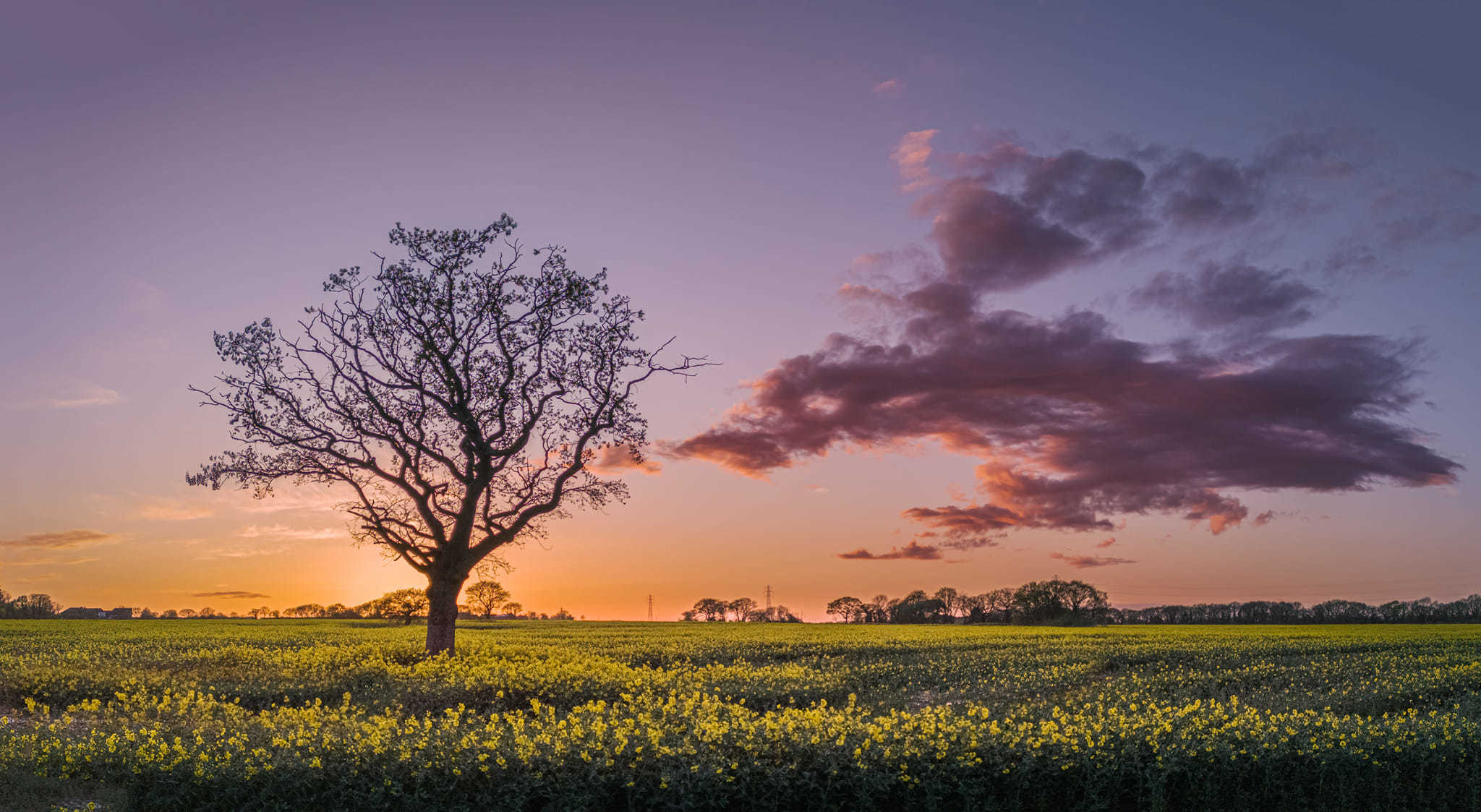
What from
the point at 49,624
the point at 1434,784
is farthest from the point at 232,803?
the point at 49,624

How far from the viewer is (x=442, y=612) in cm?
2494

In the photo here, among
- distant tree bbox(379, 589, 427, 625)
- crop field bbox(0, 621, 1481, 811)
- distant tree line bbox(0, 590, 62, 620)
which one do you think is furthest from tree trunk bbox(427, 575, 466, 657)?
distant tree line bbox(0, 590, 62, 620)

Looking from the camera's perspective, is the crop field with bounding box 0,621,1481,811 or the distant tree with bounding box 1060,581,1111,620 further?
the distant tree with bounding box 1060,581,1111,620

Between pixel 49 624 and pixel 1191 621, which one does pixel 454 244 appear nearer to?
pixel 49 624

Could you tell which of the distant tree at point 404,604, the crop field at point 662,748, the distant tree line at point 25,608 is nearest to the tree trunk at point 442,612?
the crop field at point 662,748

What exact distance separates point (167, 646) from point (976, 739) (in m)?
33.0

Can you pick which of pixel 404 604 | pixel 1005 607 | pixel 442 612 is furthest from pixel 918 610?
pixel 442 612

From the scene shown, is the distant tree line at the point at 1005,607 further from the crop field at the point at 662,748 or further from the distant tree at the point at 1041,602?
the crop field at the point at 662,748

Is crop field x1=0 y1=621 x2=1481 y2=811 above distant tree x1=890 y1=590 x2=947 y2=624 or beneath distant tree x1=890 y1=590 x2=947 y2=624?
above

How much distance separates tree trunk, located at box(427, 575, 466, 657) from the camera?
24766mm

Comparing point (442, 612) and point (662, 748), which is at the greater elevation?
point (442, 612)

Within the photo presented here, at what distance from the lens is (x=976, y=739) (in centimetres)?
1092

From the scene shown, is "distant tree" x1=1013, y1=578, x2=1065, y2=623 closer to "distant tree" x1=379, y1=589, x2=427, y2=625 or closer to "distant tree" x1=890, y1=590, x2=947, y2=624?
"distant tree" x1=890, y1=590, x2=947, y2=624

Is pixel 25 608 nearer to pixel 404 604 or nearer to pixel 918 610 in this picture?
pixel 404 604
